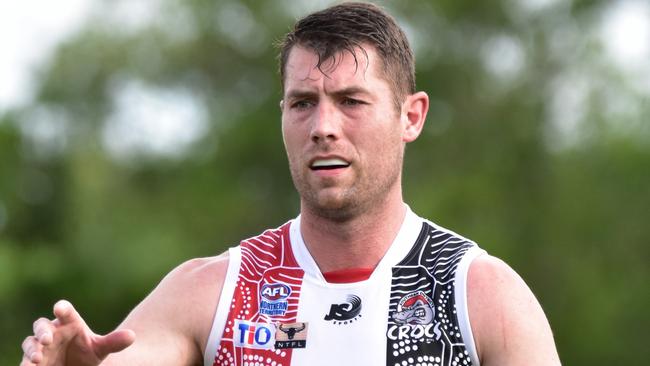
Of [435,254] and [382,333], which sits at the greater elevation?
[435,254]

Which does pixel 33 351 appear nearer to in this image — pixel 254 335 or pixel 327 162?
pixel 254 335

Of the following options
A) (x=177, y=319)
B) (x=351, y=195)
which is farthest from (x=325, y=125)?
(x=177, y=319)

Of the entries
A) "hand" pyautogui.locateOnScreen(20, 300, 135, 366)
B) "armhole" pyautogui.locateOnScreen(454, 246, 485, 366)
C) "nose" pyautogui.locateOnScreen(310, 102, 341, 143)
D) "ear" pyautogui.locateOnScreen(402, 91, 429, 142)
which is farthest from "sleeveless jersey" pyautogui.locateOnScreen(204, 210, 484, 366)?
"hand" pyautogui.locateOnScreen(20, 300, 135, 366)

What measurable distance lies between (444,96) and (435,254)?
977 inches

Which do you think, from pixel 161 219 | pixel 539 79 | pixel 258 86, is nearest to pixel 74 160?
pixel 161 219

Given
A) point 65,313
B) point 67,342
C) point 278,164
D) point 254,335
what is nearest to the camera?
point 65,313

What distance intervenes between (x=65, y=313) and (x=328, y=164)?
131cm

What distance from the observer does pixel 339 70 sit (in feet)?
18.5

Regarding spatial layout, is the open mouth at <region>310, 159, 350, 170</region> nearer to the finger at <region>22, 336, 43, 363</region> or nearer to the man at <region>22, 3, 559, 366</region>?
the man at <region>22, 3, 559, 366</region>

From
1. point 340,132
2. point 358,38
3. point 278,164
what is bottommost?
point 340,132

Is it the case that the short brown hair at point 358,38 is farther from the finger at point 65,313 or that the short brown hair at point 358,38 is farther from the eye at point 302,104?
the finger at point 65,313

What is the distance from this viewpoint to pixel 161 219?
30453 mm

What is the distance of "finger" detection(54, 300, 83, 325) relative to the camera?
16.0ft

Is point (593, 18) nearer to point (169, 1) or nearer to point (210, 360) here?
point (169, 1)
